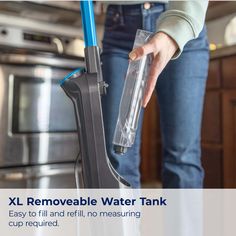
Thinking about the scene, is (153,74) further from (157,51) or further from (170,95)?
(170,95)

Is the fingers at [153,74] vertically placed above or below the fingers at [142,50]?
below

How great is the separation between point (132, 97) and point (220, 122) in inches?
26.8

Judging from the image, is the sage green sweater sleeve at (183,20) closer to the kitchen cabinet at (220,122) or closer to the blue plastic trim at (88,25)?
the blue plastic trim at (88,25)

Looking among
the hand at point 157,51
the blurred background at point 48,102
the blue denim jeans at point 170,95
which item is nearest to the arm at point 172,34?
the hand at point 157,51

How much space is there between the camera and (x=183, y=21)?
54cm

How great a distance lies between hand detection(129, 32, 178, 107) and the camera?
50cm

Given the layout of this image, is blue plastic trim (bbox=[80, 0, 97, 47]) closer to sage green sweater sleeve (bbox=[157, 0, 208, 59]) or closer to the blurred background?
sage green sweater sleeve (bbox=[157, 0, 208, 59])

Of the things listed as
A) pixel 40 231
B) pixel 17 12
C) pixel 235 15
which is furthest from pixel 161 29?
pixel 235 15

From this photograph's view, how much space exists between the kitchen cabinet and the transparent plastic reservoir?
2.08ft

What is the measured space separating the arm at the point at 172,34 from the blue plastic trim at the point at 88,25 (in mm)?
72

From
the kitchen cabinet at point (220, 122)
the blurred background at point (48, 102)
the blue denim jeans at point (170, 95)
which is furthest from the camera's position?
the kitchen cabinet at point (220, 122)

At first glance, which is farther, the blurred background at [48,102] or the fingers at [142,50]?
the blurred background at [48,102]

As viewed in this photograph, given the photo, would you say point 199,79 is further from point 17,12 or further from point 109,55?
point 17,12

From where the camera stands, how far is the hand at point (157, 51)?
501 millimetres
